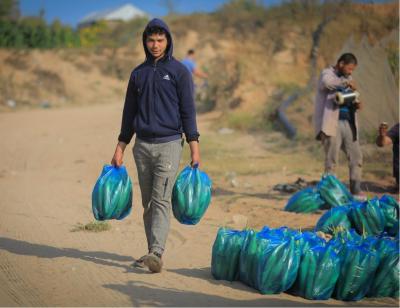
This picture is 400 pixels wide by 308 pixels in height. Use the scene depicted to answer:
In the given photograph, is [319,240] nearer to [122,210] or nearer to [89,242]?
[122,210]

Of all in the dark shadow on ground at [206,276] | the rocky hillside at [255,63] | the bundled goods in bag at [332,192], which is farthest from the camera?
the rocky hillside at [255,63]

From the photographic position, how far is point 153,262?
4895 mm

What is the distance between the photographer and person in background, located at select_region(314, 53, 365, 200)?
25.7 ft

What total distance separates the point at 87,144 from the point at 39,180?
4273 millimetres

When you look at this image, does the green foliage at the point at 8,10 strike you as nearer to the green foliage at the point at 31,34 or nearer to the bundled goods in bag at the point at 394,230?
the green foliage at the point at 31,34

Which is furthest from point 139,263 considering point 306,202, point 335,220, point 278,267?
point 306,202

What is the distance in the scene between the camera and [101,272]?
16.6ft

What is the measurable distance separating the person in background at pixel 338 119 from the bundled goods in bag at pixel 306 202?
0.49m

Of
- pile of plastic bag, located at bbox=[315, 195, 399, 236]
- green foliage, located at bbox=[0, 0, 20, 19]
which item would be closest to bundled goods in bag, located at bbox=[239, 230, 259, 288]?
pile of plastic bag, located at bbox=[315, 195, 399, 236]

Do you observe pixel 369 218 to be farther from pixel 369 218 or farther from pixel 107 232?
pixel 107 232

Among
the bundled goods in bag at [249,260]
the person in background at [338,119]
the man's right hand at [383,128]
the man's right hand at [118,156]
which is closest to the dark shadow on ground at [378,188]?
the person in background at [338,119]

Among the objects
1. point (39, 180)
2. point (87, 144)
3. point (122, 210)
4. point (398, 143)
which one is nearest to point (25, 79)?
point (87, 144)

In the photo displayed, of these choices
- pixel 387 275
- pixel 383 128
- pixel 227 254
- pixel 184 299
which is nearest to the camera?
pixel 184 299

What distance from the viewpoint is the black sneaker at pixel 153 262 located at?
4.90m
